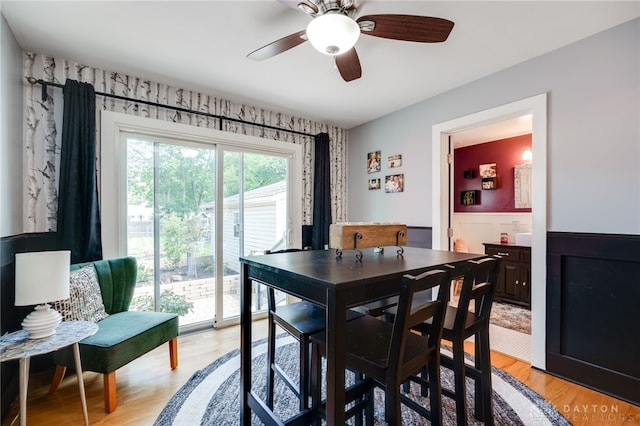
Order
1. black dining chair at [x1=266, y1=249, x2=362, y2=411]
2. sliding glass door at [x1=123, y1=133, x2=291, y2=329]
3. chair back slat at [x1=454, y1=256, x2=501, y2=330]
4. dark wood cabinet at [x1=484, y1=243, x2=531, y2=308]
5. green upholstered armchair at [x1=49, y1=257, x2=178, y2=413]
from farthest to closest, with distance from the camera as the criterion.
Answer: dark wood cabinet at [x1=484, y1=243, x2=531, y2=308] < sliding glass door at [x1=123, y1=133, x2=291, y2=329] < green upholstered armchair at [x1=49, y1=257, x2=178, y2=413] < black dining chair at [x1=266, y1=249, x2=362, y2=411] < chair back slat at [x1=454, y1=256, x2=501, y2=330]

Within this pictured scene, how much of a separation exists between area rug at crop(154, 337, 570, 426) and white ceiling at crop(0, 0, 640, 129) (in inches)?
99.0

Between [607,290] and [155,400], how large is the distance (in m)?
3.21

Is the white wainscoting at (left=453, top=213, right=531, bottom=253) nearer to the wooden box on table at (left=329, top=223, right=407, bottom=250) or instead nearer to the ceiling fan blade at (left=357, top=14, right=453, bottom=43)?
the wooden box on table at (left=329, top=223, right=407, bottom=250)

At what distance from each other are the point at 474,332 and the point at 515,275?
2.93m

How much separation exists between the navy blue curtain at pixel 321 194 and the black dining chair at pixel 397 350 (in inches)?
89.6

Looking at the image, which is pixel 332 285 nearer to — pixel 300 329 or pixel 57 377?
pixel 300 329

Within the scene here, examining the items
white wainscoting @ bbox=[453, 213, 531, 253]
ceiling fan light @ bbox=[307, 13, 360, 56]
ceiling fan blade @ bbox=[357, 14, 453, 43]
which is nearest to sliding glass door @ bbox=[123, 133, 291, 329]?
ceiling fan light @ bbox=[307, 13, 360, 56]

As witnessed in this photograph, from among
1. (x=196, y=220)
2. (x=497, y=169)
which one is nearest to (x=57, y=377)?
(x=196, y=220)

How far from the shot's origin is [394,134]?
358 centimetres

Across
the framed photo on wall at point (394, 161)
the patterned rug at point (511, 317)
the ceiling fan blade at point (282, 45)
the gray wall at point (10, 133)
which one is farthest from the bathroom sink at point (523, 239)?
the gray wall at point (10, 133)

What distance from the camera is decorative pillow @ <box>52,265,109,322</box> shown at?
1938mm

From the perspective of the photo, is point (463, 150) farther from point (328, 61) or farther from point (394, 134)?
point (328, 61)

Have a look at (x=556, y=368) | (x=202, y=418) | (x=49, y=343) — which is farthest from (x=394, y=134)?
(x=49, y=343)

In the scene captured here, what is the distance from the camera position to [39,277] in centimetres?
154
